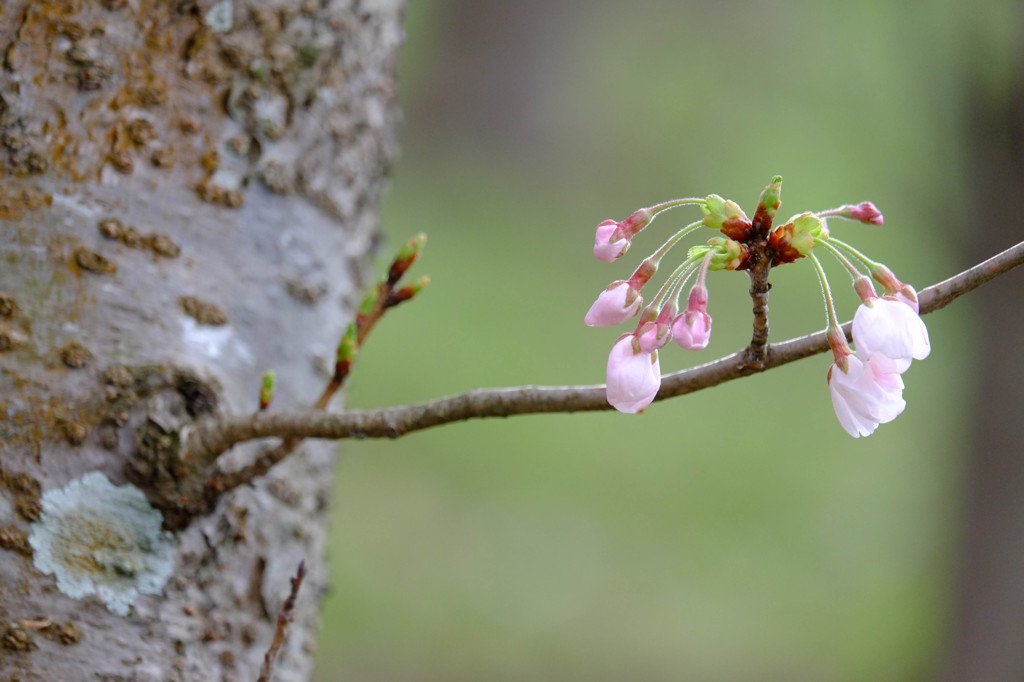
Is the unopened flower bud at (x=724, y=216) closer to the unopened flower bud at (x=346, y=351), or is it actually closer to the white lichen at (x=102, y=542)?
the unopened flower bud at (x=346, y=351)

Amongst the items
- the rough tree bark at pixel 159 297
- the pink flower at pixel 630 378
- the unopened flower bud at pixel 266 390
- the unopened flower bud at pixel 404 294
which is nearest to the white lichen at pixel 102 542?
the rough tree bark at pixel 159 297

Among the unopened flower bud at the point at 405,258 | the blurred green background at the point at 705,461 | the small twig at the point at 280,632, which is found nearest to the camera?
the small twig at the point at 280,632

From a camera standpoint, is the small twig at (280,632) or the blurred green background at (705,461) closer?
the small twig at (280,632)

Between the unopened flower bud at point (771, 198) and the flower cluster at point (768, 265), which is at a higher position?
the unopened flower bud at point (771, 198)

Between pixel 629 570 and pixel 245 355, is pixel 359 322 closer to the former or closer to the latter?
pixel 245 355

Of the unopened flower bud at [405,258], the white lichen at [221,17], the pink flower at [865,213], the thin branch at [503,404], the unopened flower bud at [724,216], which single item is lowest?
the thin branch at [503,404]

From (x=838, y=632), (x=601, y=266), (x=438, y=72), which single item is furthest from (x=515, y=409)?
(x=438, y=72)
